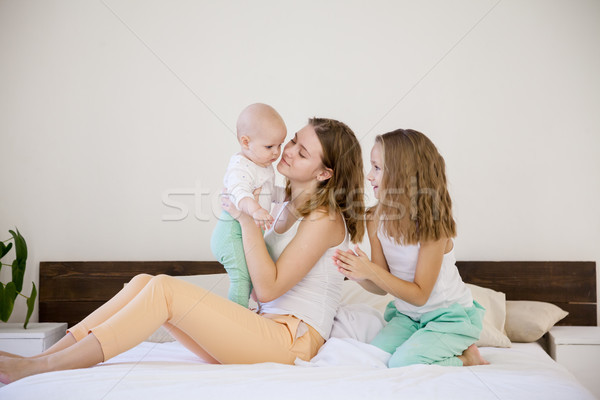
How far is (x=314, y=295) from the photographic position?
1791 millimetres

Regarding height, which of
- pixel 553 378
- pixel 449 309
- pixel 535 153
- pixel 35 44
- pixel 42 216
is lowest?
pixel 553 378

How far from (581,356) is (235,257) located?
1644 millimetres

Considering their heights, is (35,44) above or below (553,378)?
above

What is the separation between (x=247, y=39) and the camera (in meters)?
3.02

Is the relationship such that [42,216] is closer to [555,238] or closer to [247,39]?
[247,39]

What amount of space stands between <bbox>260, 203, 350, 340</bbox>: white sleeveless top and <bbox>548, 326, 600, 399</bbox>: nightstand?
121 centimetres

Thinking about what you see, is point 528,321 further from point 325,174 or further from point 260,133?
point 260,133

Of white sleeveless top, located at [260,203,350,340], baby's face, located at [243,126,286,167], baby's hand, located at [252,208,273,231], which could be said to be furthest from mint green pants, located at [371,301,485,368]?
baby's face, located at [243,126,286,167]

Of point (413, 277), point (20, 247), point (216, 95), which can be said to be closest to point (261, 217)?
point (413, 277)

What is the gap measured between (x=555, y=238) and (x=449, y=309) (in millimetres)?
1349

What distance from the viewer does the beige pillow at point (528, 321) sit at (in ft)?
7.85

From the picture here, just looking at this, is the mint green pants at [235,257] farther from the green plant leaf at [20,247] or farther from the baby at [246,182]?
the green plant leaf at [20,247]

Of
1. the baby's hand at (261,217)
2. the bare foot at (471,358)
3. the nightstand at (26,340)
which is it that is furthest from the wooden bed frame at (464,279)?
the baby's hand at (261,217)

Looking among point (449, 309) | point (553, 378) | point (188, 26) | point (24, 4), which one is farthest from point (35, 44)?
point (553, 378)
